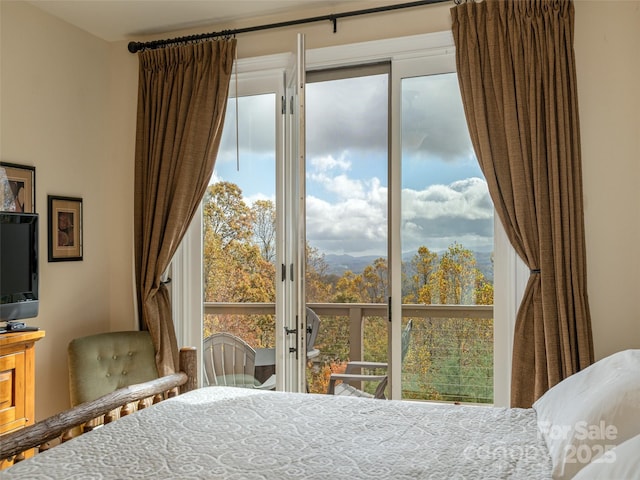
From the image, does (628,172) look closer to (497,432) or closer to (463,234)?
(463,234)

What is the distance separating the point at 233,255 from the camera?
337cm

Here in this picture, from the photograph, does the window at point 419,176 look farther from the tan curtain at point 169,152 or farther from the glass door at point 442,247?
the tan curtain at point 169,152

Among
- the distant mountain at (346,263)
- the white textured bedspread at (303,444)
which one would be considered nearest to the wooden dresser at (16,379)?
Answer: the white textured bedspread at (303,444)

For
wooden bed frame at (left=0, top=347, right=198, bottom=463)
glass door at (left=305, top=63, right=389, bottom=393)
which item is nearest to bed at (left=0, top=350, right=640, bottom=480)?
wooden bed frame at (left=0, top=347, right=198, bottom=463)

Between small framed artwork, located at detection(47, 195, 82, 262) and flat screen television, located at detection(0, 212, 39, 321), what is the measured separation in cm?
42

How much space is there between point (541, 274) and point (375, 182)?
1147 mm

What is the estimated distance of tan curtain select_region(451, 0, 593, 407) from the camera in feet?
8.19

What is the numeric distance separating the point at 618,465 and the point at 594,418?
13.0 inches

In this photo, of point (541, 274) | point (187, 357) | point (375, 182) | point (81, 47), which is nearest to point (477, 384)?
point (541, 274)

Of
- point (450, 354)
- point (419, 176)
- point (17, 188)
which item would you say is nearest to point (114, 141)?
point (17, 188)

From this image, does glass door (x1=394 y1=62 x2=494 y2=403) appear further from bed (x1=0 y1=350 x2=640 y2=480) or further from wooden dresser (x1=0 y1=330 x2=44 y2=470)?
wooden dresser (x1=0 y1=330 x2=44 y2=470)

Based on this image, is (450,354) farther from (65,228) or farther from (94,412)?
(65,228)

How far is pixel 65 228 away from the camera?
320 centimetres

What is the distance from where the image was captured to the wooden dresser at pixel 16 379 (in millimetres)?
2369
